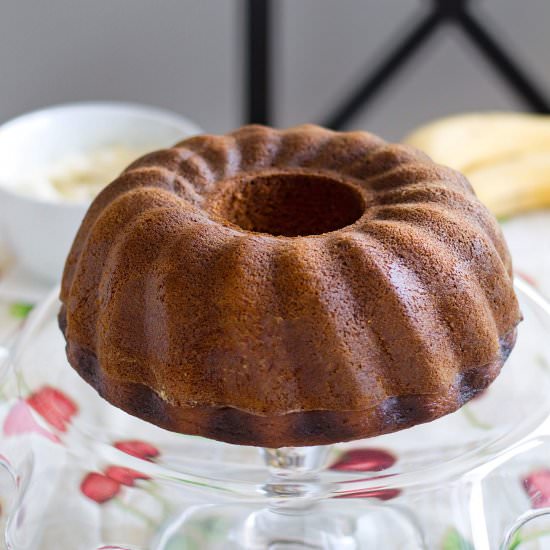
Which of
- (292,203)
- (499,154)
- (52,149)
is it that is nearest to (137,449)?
(292,203)

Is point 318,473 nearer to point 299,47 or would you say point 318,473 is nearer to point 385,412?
point 385,412

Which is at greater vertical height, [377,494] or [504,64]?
[377,494]

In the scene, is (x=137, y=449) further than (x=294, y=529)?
No

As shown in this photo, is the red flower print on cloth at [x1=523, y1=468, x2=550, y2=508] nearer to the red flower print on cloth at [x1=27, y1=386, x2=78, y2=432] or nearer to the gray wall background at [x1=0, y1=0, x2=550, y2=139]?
the red flower print on cloth at [x1=27, y1=386, x2=78, y2=432]

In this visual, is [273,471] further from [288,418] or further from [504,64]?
[504,64]

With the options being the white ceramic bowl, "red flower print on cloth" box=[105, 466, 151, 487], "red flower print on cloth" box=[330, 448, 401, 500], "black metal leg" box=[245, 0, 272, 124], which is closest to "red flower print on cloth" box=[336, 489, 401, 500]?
"red flower print on cloth" box=[330, 448, 401, 500]

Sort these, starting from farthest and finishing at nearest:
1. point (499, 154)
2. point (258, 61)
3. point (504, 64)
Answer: point (504, 64) < point (258, 61) < point (499, 154)
